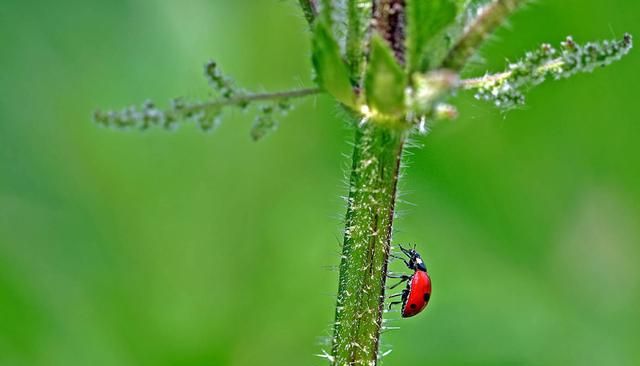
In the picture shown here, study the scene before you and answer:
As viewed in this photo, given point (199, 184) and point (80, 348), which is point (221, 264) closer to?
point (199, 184)

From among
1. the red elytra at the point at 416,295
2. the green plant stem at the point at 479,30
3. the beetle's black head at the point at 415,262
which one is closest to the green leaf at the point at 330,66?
the green plant stem at the point at 479,30

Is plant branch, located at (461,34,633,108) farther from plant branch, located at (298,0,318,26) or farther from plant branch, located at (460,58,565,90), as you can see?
plant branch, located at (298,0,318,26)

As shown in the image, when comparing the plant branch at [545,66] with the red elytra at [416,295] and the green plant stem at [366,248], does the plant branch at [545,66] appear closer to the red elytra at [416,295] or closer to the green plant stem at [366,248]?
the green plant stem at [366,248]

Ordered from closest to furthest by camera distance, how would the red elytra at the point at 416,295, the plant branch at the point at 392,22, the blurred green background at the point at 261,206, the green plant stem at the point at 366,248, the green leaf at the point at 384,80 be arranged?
the green leaf at the point at 384,80 < the plant branch at the point at 392,22 < the green plant stem at the point at 366,248 < the red elytra at the point at 416,295 < the blurred green background at the point at 261,206

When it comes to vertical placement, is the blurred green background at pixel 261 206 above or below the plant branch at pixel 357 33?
above

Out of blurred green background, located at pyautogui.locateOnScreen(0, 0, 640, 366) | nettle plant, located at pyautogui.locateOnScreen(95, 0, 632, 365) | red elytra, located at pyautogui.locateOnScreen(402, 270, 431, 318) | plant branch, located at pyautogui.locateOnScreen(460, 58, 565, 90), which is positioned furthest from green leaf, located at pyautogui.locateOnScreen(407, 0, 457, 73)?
blurred green background, located at pyautogui.locateOnScreen(0, 0, 640, 366)
